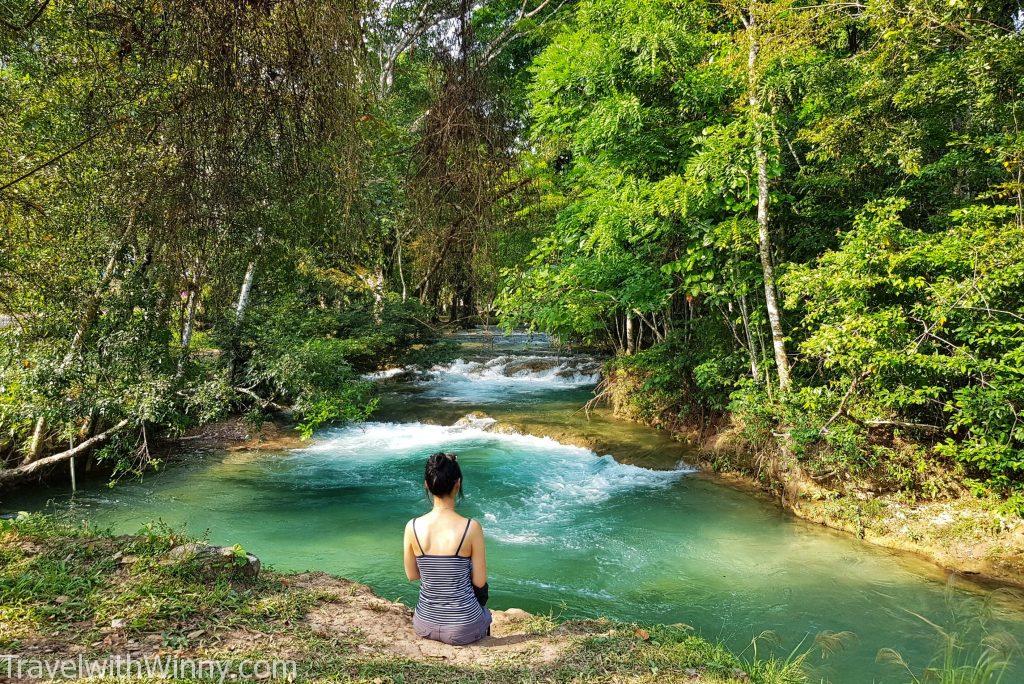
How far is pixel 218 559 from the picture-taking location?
460cm

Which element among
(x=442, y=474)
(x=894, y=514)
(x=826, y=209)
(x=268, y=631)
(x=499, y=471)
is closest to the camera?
(x=442, y=474)

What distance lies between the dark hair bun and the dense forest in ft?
3.41

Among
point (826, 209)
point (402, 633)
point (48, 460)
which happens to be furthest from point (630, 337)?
point (48, 460)

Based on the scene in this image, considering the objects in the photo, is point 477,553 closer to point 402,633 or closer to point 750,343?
point 402,633

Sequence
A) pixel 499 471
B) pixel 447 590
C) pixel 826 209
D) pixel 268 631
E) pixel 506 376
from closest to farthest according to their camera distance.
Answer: pixel 447 590
pixel 268 631
pixel 826 209
pixel 499 471
pixel 506 376

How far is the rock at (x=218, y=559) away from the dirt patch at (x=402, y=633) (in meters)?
0.42

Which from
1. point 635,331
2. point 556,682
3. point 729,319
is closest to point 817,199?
point 729,319

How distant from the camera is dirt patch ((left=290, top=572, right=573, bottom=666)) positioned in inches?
140

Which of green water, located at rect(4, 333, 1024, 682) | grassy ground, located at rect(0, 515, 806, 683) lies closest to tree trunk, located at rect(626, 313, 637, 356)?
green water, located at rect(4, 333, 1024, 682)

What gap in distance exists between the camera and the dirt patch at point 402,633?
3562 millimetres

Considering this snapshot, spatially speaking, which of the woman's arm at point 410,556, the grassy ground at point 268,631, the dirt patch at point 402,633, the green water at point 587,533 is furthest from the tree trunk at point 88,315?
the woman's arm at point 410,556

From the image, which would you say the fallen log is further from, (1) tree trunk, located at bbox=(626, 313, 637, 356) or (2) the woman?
(1) tree trunk, located at bbox=(626, 313, 637, 356)

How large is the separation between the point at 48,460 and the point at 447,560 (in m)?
8.22

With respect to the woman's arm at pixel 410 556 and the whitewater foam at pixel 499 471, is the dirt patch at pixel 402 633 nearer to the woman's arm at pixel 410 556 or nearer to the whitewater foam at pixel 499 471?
the woman's arm at pixel 410 556
